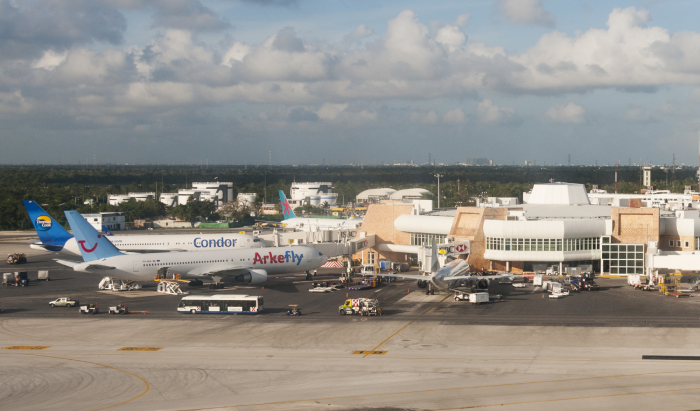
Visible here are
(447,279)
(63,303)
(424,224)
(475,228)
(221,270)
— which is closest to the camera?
(63,303)


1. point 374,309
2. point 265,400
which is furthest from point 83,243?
point 265,400

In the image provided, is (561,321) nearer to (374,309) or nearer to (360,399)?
(374,309)

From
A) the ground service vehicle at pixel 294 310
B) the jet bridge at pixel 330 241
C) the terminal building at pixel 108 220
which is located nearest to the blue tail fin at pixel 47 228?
the jet bridge at pixel 330 241

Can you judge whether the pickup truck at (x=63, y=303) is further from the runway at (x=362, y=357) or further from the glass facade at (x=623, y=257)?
the glass facade at (x=623, y=257)

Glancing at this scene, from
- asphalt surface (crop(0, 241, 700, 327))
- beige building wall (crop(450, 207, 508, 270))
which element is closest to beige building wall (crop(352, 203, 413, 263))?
beige building wall (crop(450, 207, 508, 270))

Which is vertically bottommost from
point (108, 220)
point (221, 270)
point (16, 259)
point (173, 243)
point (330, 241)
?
point (16, 259)

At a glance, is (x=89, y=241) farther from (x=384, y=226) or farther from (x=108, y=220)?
(x=108, y=220)

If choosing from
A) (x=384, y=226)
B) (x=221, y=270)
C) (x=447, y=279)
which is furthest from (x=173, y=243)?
(x=447, y=279)
